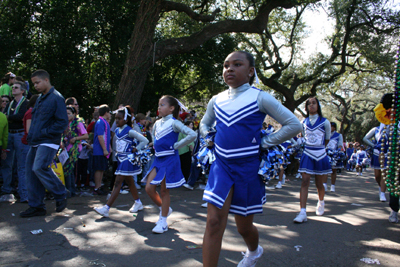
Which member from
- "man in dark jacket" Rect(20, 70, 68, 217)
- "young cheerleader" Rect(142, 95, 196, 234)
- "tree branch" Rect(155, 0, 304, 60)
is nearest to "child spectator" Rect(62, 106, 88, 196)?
"man in dark jacket" Rect(20, 70, 68, 217)

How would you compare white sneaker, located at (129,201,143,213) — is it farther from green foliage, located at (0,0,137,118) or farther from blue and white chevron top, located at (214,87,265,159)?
green foliage, located at (0,0,137,118)

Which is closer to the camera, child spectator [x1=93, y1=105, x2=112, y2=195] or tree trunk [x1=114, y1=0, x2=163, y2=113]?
child spectator [x1=93, y1=105, x2=112, y2=195]

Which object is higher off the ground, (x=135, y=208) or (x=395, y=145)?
(x=395, y=145)

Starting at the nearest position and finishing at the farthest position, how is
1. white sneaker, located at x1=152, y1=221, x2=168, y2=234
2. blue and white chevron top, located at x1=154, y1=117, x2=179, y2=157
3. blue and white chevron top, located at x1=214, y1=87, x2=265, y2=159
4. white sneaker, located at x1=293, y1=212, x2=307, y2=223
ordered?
blue and white chevron top, located at x1=214, y1=87, x2=265, y2=159
white sneaker, located at x1=152, y1=221, x2=168, y2=234
blue and white chevron top, located at x1=154, y1=117, x2=179, y2=157
white sneaker, located at x1=293, y1=212, x2=307, y2=223

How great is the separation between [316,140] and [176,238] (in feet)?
11.0

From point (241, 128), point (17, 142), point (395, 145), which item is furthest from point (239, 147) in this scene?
point (17, 142)

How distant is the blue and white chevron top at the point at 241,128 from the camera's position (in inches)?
119

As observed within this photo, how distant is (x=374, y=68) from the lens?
2603cm

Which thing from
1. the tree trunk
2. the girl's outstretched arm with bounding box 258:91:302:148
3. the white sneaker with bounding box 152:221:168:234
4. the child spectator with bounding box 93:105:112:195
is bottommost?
the white sneaker with bounding box 152:221:168:234

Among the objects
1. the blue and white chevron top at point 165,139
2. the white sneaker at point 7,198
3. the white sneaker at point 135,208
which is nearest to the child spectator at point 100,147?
the white sneaker at point 7,198

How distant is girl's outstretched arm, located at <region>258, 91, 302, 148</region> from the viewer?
10.00 feet

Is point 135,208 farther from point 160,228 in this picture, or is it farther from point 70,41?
point 70,41

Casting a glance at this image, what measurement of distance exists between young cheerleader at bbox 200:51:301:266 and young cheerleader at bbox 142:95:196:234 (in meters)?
2.10

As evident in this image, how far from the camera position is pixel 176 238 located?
4.65 metres
